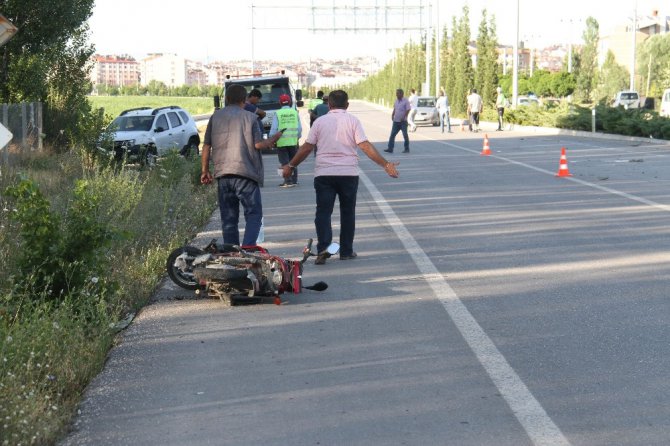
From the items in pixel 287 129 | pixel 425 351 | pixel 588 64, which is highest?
pixel 588 64

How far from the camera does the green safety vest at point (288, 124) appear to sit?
20359 mm

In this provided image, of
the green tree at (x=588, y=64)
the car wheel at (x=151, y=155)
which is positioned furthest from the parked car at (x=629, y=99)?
the car wheel at (x=151, y=155)

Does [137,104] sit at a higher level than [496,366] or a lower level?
higher

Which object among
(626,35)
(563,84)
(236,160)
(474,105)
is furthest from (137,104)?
(236,160)

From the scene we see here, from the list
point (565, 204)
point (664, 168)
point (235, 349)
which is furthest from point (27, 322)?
point (664, 168)

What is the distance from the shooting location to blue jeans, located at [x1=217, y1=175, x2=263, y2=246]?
1029cm

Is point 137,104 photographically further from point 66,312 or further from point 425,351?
point 425,351

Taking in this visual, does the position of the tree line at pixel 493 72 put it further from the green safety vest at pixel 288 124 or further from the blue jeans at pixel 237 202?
the blue jeans at pixel 237 202

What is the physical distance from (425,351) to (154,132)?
22.4 meters

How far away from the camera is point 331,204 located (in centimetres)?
1146

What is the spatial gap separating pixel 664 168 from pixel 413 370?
17.8 m

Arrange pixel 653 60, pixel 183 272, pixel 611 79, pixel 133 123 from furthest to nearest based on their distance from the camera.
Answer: pixel 611 79, pixel 653 60, pixel 133 123, pixel 183 272

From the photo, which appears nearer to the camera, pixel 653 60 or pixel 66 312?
pixel 66 312

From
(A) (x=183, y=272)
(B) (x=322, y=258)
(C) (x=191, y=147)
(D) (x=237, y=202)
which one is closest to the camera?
(A) (x=183, y=272)
